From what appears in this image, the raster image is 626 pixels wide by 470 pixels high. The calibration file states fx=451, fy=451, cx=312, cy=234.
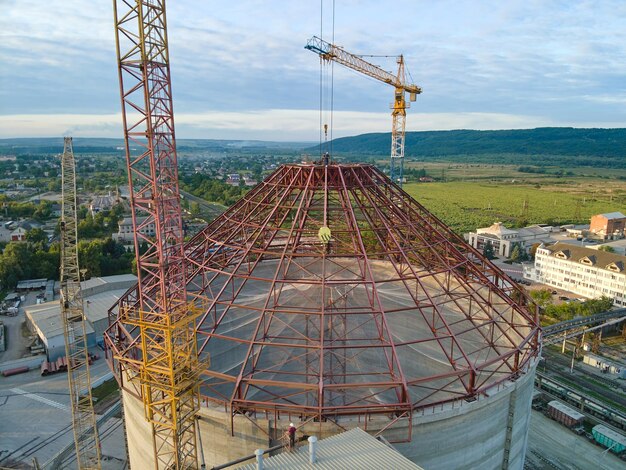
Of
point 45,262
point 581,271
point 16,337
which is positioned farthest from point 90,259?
point 581,271

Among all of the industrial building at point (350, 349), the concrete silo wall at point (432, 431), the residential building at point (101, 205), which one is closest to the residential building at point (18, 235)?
the residential building at point (101, 205)

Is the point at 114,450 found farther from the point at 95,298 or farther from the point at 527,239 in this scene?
the point at 527,239

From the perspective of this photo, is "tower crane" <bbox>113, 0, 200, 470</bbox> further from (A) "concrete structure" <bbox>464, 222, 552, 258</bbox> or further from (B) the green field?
(B) the green field

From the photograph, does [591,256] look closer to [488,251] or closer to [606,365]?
[606,365]

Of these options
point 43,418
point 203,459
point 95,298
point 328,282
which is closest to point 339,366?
point 328,282

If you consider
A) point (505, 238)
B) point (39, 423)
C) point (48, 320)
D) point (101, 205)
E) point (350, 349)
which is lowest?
point (39, 423)

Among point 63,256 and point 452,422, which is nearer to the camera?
point 452,422
